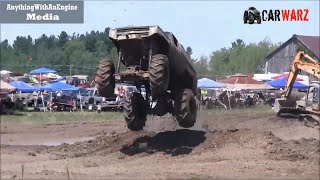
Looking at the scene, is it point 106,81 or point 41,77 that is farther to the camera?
point 106,81

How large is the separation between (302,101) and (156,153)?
44.1ft

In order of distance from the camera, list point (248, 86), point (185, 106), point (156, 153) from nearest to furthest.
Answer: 1. point (156, 153)
2. point (185, 106)
3. point (248, 86)

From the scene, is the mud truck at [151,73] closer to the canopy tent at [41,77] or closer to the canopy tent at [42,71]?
the canopy tent at [41,77]

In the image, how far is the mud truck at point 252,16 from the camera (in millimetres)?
14176

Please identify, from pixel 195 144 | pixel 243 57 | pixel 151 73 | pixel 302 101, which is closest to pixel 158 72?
pixel 151 73

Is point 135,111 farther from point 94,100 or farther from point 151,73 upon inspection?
point 94,100

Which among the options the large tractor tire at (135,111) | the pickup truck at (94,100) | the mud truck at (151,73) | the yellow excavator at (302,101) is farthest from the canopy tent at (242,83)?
the pickup truck at (94,100)

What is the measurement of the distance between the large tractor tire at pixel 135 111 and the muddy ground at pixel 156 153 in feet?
1.28

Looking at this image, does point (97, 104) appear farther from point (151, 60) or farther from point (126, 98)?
point (126, 98)

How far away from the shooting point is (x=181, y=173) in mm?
11234

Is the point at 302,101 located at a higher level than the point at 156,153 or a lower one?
higher

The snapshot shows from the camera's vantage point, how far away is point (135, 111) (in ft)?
53.8

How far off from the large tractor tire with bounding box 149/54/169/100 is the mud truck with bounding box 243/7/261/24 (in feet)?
7.82

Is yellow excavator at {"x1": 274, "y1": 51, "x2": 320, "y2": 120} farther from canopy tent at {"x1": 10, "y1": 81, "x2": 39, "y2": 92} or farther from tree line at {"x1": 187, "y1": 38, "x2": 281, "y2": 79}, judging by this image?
tree line at {"x1": 187, "y1": 38, "x2": 281, "y2": 79}
